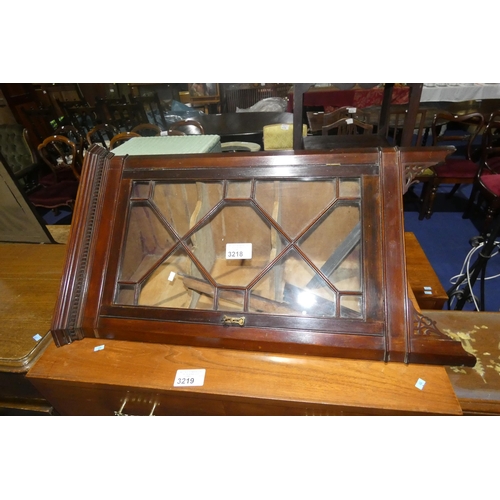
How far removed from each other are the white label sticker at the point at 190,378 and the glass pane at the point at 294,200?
1.81 feet

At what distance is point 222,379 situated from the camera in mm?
879

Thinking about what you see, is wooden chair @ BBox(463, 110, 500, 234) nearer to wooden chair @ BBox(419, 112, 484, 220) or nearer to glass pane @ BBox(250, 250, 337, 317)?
wooden chair @ BBox(419, 112, 484, 220)

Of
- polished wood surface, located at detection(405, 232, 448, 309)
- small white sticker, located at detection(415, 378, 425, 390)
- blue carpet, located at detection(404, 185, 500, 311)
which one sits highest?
small white sticker, located at detection(415, 378, 425, 390)

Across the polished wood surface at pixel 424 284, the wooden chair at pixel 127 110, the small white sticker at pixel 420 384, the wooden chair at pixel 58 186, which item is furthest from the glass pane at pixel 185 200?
the wooden chair at pixel 127 110

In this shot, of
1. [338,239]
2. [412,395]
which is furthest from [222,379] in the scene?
[338,239]

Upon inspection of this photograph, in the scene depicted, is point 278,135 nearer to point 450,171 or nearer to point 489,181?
point 450,171

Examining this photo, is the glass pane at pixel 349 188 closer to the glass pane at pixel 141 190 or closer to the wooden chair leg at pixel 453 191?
the glass pane at pixel 141 190

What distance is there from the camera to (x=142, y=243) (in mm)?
1274

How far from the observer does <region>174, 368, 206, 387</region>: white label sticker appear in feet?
2.88

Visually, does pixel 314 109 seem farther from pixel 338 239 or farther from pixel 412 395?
pixel 412 395

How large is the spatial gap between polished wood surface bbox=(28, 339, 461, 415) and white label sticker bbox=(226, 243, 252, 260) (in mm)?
354

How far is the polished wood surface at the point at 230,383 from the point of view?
0.80m

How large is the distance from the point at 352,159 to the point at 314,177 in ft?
0.46

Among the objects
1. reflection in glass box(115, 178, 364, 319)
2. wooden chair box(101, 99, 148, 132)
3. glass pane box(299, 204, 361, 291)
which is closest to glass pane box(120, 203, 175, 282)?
reflection in glass box(115, 178, 364, 319)
